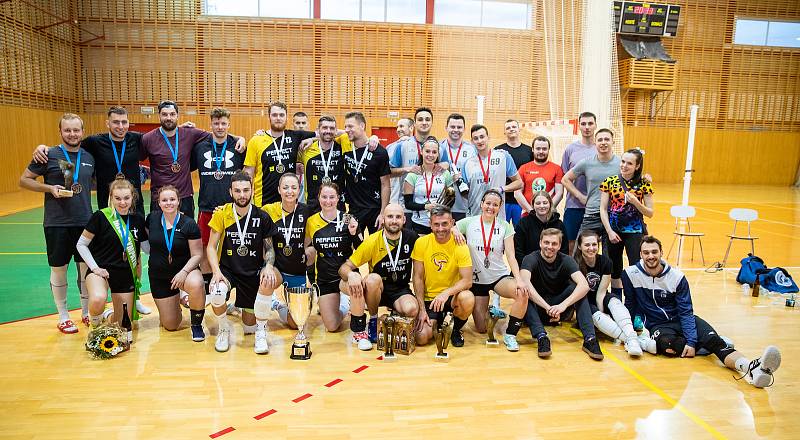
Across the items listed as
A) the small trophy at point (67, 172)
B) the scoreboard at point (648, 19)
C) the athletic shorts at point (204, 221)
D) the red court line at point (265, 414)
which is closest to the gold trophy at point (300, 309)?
the red court line at point (265, 414)

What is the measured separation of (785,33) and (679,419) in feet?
80.0

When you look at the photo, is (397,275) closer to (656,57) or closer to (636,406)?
(636,406)

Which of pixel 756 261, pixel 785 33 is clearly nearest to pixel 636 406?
pixel 756 261

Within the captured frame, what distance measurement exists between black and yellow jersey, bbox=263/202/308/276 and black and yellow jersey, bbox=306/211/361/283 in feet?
0.28

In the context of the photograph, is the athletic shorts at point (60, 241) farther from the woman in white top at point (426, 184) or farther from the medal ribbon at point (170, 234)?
the woman in white top at point (426, 184)

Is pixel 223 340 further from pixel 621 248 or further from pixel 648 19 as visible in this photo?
pixel 648 19

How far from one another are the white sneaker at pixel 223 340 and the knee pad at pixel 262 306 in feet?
1.02

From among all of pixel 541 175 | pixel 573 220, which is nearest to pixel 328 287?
pixel 541 175

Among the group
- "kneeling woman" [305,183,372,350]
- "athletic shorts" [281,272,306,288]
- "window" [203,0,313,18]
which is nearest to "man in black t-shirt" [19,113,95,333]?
"athletic shorts" [281,272,306,288]

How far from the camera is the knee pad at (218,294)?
178 inches

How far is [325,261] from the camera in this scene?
16.5 ft

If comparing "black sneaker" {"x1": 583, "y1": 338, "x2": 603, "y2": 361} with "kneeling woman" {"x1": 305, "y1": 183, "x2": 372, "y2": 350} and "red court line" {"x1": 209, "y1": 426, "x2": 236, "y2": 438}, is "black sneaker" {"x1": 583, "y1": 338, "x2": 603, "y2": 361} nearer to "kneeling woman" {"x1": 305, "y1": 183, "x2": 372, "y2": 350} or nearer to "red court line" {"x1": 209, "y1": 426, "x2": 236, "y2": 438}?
"kneeling woman" {"x1": 305, "y1": 183, "x2": 372, "y2": 350}

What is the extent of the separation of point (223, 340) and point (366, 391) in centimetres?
150

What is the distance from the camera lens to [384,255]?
15.7 feet
